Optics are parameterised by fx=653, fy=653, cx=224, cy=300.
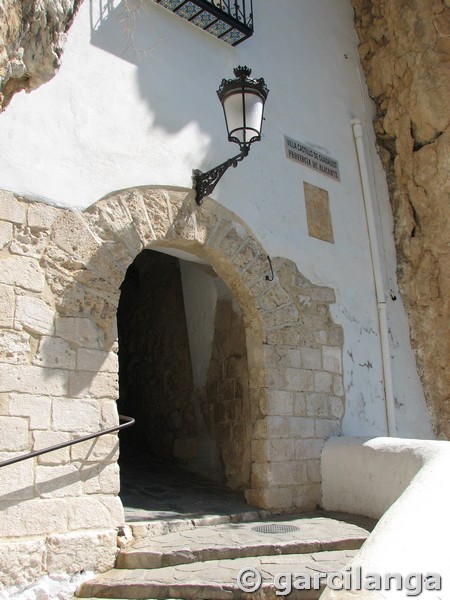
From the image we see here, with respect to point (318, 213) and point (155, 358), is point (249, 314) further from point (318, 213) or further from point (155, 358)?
point (155, 358)

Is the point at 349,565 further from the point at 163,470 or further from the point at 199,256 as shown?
the point at 163,470

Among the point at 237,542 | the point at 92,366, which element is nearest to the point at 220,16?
the point at 92,366

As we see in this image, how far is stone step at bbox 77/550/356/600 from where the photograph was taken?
10.9 feet

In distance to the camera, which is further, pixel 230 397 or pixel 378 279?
pixel 378 279

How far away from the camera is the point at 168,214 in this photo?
4961 millimetres

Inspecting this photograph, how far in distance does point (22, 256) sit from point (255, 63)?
10.7 ft

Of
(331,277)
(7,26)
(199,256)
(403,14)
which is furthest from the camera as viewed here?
(403,14)

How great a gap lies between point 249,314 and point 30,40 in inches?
127

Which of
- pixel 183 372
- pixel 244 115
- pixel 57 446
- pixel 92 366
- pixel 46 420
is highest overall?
pixel 244 115

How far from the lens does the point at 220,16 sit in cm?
563

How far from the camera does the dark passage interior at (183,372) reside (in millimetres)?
5938

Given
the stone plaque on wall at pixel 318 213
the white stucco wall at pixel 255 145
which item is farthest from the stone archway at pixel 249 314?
the stone plaque on wall at pixel 318 213

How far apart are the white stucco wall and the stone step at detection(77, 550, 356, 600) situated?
2.23m

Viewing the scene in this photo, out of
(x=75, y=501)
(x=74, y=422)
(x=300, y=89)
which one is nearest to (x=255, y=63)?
(x=300, y=89)
